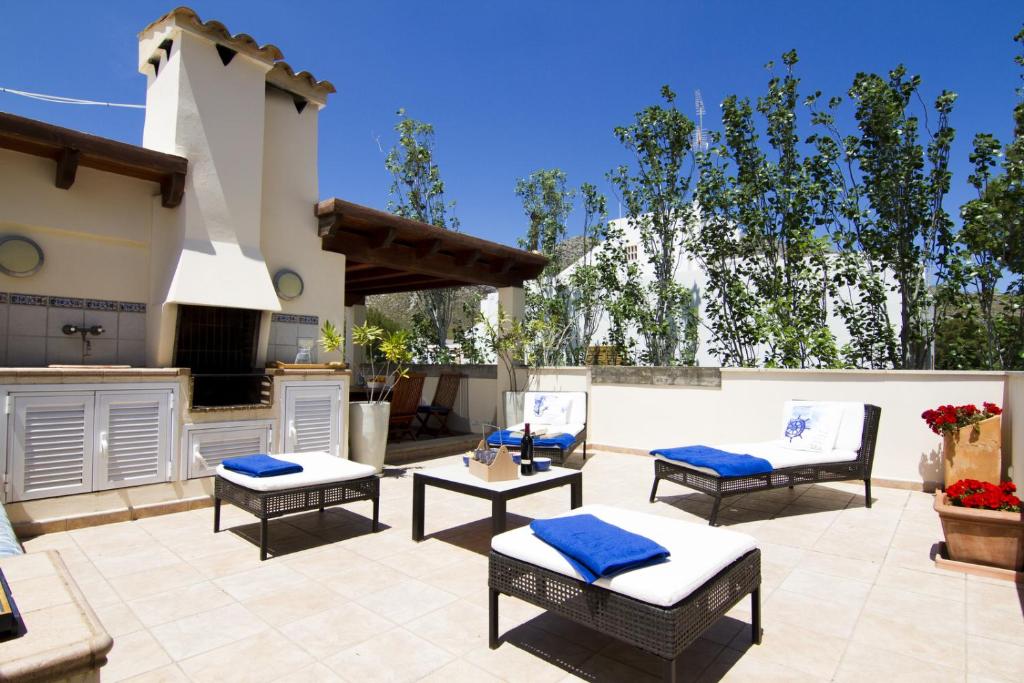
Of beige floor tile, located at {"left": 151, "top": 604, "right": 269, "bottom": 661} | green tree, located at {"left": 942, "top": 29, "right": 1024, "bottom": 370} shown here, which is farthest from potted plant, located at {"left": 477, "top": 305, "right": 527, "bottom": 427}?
beige floor tile, located at {"left": 151, "top": 604, "right": 269, "bottom": 661}

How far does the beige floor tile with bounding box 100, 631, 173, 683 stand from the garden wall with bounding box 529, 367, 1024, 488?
5921mm

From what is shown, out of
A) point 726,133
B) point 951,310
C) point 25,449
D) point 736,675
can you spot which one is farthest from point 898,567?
point 726,133

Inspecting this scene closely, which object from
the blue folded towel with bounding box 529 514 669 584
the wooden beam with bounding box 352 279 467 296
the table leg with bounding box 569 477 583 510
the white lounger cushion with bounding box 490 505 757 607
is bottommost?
the table leg with bounding box 569 477 583 510

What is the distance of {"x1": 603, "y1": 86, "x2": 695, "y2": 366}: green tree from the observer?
9.06 m

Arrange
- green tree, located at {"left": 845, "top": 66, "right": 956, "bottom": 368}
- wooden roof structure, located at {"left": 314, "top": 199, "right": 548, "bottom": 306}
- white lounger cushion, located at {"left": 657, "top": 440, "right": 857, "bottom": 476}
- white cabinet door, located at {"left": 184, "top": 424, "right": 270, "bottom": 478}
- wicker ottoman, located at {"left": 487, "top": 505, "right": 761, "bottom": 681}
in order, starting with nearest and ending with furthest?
wicker ottoman, located at {"left": 487, "top": 505, "right": 761, "bottom": 681}
white lounger cushion, located at {"left": 657, "top": 440, "right": 857, "bottom": 476}
white cabinet door, located at {"left": 184, "top": 424, "right": 270, "bottom": 478}
wooden roof structure, located at {"left": 314, "top": 199, "right": 548, "bottom": 306}
green tree, located at {"left": 845, "top": 66, "right": 956, "bottom": 368}

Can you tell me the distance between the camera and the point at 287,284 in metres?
6.05

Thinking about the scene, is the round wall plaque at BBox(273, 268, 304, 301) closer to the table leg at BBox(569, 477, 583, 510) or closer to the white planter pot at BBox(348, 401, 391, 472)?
the white planter pot at BBox(348, 401, 391, 472)

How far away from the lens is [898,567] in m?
3.62

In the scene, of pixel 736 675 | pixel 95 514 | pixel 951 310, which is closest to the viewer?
pixel 736 675

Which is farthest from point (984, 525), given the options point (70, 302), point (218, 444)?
point (70, 302)

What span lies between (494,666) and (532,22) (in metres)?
8.41

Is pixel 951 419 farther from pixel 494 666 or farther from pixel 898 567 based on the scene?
pixel 494 666

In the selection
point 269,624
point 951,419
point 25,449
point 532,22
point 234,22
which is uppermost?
point 532,22

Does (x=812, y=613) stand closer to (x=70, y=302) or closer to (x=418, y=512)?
(x=418, y=512)
